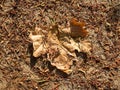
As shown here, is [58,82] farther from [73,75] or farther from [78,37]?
[78,37]

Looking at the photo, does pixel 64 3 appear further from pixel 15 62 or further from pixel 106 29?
pixel 15 62

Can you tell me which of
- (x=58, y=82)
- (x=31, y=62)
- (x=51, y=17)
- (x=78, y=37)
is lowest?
(x=58, y=82)

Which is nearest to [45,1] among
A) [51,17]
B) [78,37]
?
[51,17]

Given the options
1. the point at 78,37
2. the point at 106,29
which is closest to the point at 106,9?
the point at 106,29

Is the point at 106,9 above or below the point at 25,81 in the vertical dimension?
above
